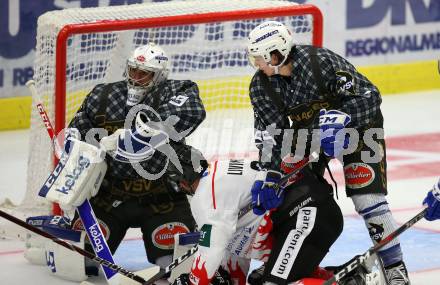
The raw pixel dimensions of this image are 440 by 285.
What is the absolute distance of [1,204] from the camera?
6480 millimetres

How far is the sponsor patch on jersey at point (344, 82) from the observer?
4973 mm

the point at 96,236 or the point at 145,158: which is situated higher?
the point at 145,158

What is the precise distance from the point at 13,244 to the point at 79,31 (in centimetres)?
112

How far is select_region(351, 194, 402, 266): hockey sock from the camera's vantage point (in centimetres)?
505

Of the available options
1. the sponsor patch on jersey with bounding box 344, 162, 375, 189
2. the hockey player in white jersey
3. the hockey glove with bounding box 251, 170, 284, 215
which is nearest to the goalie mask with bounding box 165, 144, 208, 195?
the hockey player in white jersey

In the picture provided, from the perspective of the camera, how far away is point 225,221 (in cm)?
475

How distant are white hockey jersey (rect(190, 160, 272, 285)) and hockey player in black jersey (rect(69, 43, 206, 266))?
0.56 metres

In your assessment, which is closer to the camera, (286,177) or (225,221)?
(225,221)

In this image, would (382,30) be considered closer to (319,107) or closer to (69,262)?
(319,107)

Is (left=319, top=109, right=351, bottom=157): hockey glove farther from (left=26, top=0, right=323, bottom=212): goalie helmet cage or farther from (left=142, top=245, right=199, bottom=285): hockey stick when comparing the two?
(left=26, top=0, right=323, bottom=212): goalie helmet cage

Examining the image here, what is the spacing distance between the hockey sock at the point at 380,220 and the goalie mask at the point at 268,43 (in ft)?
2.20

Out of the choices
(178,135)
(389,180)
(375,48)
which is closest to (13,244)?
(178,135)

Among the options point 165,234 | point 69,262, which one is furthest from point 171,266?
point 69,262

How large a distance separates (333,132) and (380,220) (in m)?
0.46
